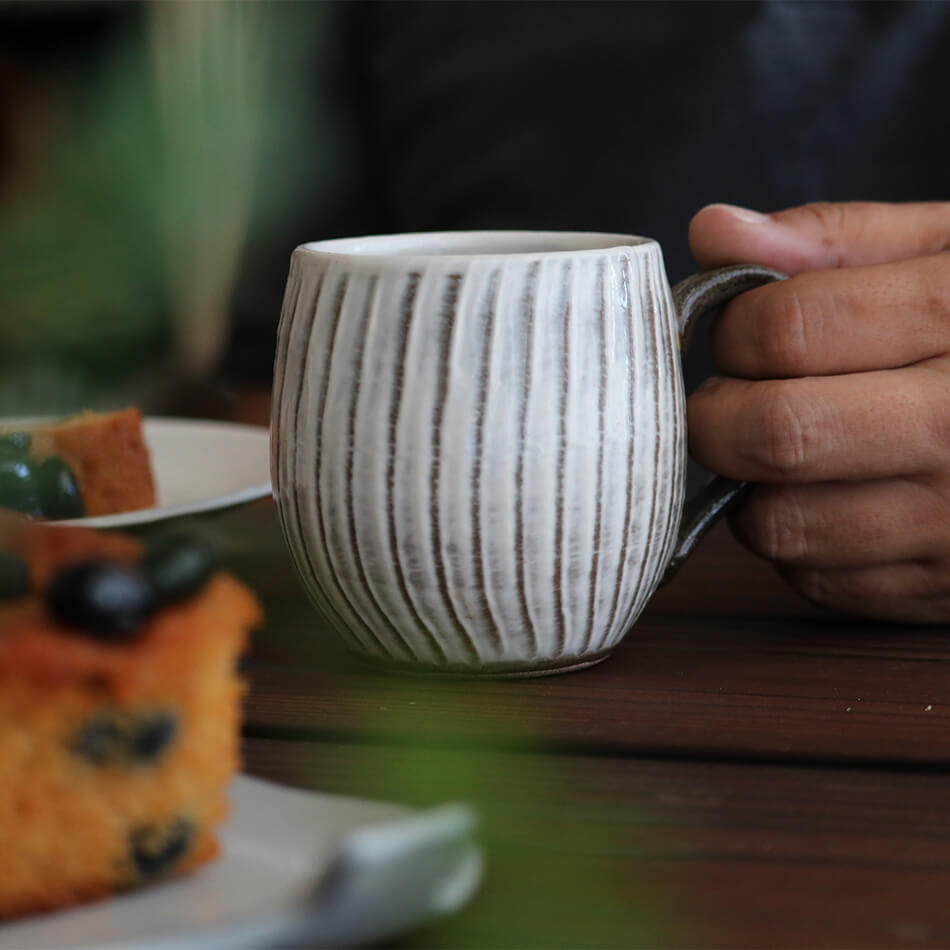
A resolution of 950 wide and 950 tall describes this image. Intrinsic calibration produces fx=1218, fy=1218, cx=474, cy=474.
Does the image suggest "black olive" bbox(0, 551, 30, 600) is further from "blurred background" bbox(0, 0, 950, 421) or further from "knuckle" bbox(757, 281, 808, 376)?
"blurred background" bbox(0, 0, 950, 421)

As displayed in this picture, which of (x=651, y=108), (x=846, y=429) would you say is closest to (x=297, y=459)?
(x=846, y=429)

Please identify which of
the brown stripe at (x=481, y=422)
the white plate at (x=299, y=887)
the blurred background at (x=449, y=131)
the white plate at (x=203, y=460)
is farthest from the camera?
the blurred background at (x=449, y=131)

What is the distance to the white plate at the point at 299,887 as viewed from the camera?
23cm

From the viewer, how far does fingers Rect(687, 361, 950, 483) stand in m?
0.50

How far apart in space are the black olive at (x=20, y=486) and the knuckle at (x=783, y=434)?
338mm

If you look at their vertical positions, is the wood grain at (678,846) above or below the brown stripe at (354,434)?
below

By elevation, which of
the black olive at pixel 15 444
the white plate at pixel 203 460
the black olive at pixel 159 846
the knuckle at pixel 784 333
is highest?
the knuckle at pixel 784 333

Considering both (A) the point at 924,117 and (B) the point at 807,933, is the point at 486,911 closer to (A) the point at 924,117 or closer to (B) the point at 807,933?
(B) the point at 807,933

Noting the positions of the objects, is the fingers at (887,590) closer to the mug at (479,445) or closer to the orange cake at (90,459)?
the mug at (479,445)

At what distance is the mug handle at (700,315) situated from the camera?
1.65 feet

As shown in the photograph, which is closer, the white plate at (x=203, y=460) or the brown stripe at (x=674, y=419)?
the brown stripe at (x=674, y=419)

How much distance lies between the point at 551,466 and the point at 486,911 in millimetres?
166

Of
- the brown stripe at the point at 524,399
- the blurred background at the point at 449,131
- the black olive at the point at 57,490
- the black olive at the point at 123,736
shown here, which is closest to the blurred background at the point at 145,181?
the blurred background at the point at 449,131

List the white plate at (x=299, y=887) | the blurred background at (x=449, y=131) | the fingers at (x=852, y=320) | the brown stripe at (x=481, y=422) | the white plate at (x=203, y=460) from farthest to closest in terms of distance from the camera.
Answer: the blurred background at (x=449, y=131), the white plate at (x=203, y=460), the fingers at (x=852, y=320), the brown stripe at (x=481, y=422), the white plate at (x=299, y=887)
